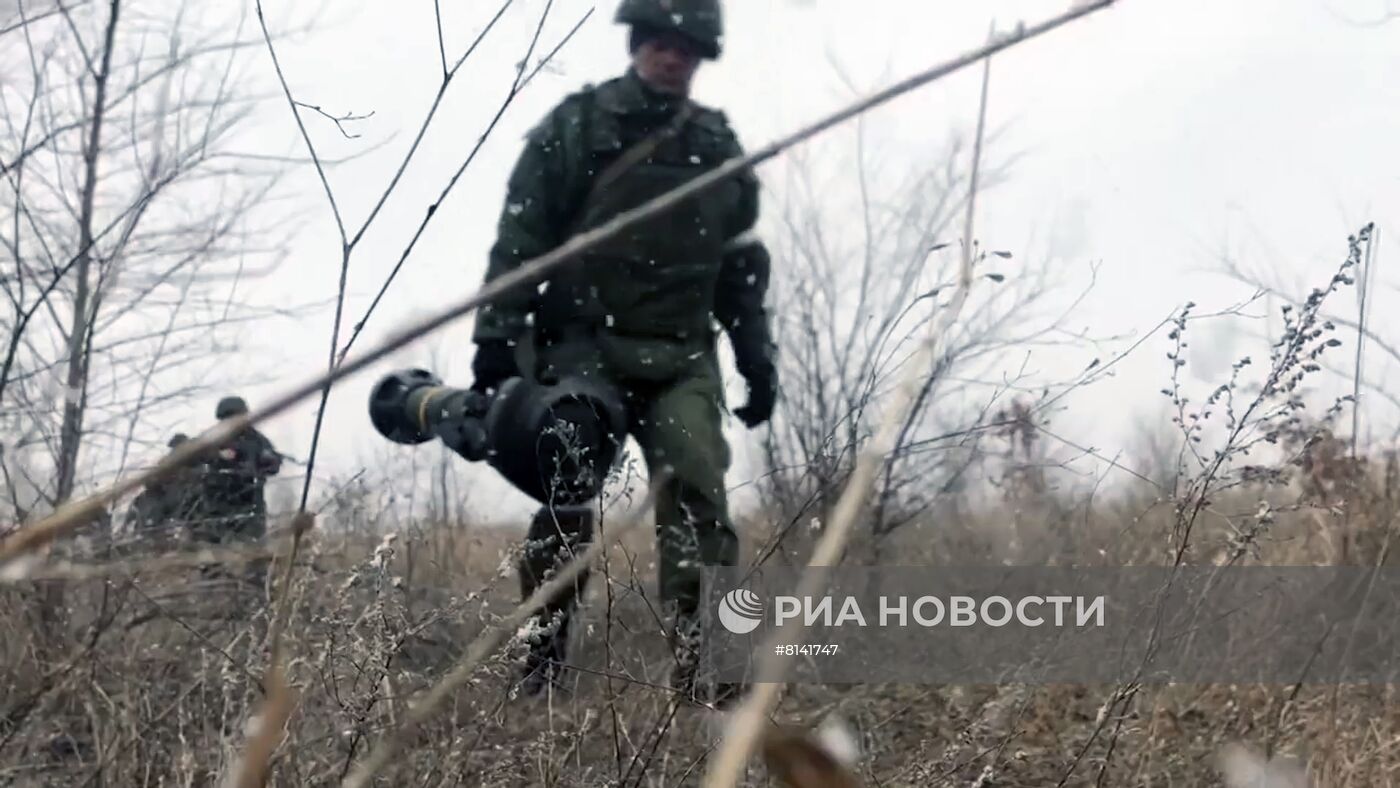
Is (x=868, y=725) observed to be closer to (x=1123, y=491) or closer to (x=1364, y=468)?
(x=1123, y=491)

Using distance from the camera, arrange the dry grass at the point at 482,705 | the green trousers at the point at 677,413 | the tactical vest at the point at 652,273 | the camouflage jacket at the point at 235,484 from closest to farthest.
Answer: the dry grass at the point at 482,705 → the camouflage jacket at the point at 235,484 → the green trousers at the point at 677,413 → the tactical vest at the point at 652,273

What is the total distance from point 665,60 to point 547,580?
1.42 meters

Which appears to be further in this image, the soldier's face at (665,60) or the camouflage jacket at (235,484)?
the soldier's face at (665,60)

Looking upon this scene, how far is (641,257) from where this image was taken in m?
2.48

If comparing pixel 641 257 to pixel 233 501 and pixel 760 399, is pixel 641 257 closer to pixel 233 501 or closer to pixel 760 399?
pixel 760 399

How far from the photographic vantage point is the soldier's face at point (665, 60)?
2.52 meters

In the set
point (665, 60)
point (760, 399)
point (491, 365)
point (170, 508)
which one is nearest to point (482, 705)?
point (170, 508)

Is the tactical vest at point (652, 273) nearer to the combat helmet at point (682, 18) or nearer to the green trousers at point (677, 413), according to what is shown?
the green trousers at point (677, 413)

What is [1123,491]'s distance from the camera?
1990mm

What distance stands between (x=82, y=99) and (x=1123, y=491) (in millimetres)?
Result: 2043

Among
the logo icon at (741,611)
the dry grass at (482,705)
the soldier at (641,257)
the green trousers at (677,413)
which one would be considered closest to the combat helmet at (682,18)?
the soldier at (641,257)

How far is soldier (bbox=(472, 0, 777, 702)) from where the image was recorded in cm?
238

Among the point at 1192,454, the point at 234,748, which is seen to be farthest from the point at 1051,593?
the point at 234,748

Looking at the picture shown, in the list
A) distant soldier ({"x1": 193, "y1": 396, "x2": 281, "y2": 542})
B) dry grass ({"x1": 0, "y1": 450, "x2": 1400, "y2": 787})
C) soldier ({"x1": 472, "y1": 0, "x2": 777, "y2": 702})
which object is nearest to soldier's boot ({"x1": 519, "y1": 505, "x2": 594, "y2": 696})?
dry grass ({"x1": 0, "y1": 450, "x2": 1400, "y2": 787})
